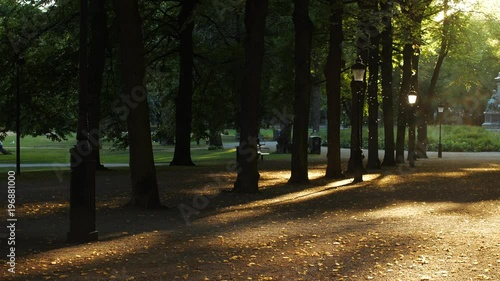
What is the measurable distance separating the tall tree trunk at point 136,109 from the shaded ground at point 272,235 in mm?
597

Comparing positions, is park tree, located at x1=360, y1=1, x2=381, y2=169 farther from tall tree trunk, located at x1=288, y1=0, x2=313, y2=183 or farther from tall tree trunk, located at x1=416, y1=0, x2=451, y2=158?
tall tree trunk, located at x1=416, y1=0, x2=451, y2=158

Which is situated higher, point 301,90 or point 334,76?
point 334,76

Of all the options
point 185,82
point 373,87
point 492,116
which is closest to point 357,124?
point 373,87

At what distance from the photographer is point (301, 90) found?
76.6 feet

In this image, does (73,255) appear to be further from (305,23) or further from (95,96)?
(95,96)

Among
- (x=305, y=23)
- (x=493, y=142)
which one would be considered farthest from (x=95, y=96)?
(x=493, y=142)

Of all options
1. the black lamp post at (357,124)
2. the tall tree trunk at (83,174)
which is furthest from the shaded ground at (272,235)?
the black lamp post at (357,124)

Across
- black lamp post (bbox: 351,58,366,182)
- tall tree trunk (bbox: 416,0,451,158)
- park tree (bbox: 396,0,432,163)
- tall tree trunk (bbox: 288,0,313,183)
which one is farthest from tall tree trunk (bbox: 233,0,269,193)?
tall tree trunk (bbox: 416,0,451,158)

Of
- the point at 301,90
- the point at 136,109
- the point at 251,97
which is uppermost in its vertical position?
the point at 301,90

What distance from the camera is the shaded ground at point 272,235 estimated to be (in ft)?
30.5

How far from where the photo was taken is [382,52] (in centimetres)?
3322

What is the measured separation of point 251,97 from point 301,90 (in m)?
3.37

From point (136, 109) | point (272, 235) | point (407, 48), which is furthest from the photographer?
point (407, 48)
